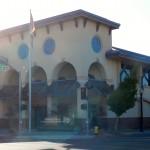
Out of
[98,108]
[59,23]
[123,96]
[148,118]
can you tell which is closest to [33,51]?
Result: [59,23]

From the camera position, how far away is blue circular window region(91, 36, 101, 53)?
44.0 meters

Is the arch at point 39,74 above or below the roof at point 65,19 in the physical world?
below

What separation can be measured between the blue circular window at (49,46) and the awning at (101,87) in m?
5.61

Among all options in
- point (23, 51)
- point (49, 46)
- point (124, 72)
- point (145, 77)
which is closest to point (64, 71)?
point (49, 46)

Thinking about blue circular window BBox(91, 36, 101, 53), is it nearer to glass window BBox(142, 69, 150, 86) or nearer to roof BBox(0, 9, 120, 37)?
roof BBox(0, 9, 120, 37)

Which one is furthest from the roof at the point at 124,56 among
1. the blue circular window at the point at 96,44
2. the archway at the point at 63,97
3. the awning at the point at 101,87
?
the archway at the point at 63,97

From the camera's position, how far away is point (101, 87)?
43875 mm

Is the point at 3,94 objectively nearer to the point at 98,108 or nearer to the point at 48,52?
the point at 48,52

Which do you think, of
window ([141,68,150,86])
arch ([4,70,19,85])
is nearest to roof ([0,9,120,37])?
arch ([4,70,19,85])

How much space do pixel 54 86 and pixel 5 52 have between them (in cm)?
895

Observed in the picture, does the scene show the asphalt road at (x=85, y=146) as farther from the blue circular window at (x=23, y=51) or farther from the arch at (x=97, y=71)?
the blue circular window at (x=23, y=51)

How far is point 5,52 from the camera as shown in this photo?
4916 cm

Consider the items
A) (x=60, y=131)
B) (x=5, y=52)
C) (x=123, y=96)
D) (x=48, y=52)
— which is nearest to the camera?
(x=123, y=96)

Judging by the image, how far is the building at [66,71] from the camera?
139 ft
